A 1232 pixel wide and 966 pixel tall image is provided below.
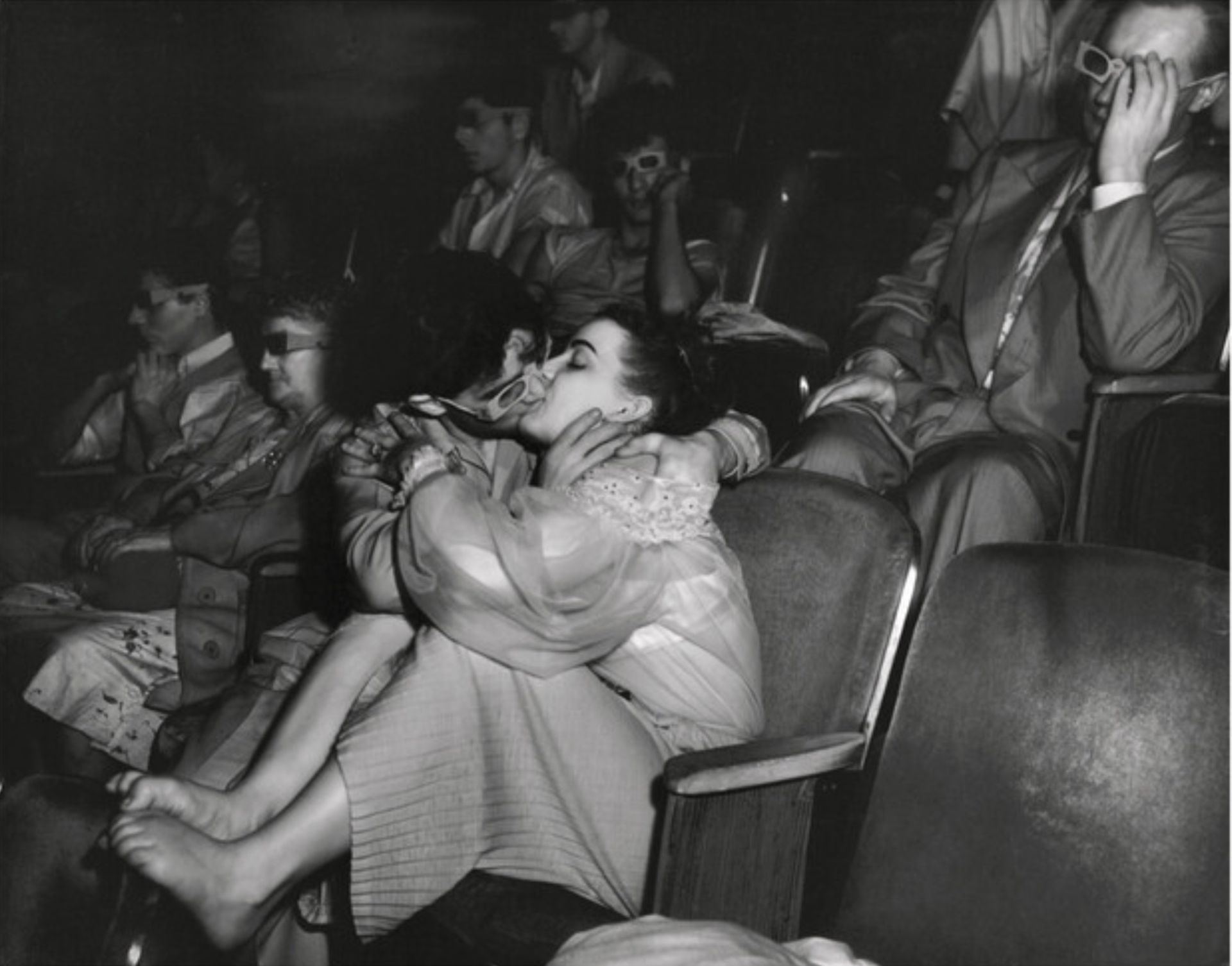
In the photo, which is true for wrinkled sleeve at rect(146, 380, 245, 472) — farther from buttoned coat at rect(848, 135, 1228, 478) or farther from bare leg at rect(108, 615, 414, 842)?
buttoned coat at rect(848, 135, 1228, 478)

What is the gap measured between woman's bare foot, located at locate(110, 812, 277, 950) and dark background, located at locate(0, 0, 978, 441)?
45.0 inches

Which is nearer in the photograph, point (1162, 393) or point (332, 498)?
point (1162, 393)

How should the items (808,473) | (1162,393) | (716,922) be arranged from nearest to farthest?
(716,922) < (1162,393) < (808,473)

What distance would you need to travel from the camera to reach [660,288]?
8.54ft

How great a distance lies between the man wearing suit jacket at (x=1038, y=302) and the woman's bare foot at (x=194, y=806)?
0.92 m

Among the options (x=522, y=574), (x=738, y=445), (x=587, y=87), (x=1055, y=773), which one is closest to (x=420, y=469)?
(x=522, y=574)

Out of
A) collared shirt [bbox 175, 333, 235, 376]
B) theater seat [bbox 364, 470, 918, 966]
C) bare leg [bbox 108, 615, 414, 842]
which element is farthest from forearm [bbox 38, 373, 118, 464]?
theater seat [bbox 364, 470, 918, 966]

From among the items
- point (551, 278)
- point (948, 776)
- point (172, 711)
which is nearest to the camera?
point (948, 776)

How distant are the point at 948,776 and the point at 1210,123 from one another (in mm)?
917

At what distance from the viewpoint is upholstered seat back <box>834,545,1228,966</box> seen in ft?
5.24

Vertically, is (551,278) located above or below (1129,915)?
above

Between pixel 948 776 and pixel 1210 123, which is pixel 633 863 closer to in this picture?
pixel 948 776

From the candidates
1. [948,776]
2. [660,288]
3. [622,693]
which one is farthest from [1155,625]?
[660,288]

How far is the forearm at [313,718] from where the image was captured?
1872 mm
